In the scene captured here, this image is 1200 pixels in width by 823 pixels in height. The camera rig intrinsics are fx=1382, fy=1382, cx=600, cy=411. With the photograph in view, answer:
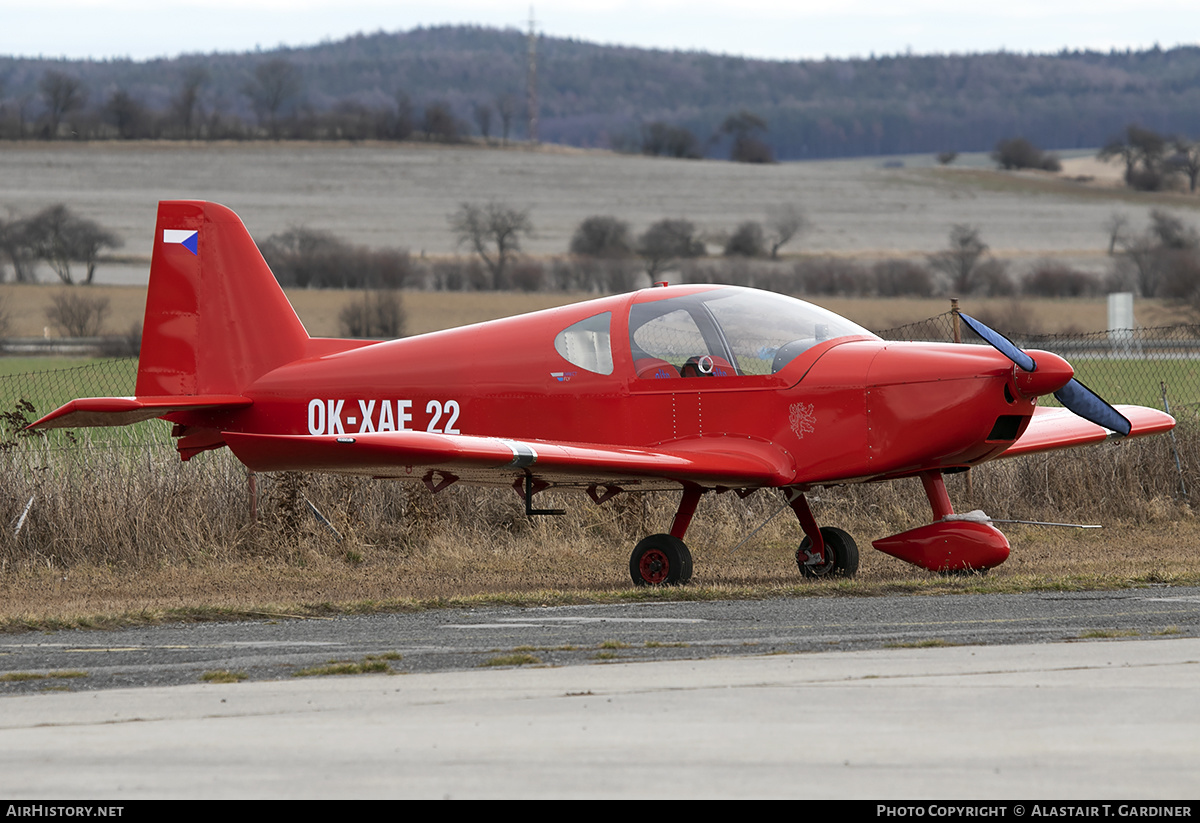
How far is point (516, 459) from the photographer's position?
8398mm

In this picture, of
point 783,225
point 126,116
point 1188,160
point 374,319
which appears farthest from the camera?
point 1188,160

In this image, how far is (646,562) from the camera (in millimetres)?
9523

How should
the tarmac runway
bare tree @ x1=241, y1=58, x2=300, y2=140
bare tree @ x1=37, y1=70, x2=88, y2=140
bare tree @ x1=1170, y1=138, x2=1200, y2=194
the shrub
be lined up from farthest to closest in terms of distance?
the shrub, bare tree @ x1=241, y1=58, x2=300, y2=140, bare tree @ x1=37, y1=70, x2=88, y2=140, bare tree @ x1=1170, y1=138, x2=1200, y2=194, the tarmac runway

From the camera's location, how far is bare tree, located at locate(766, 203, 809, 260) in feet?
270

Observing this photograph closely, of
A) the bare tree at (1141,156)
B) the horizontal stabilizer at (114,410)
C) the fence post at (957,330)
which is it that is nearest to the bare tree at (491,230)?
the bare tree at (1141,156)

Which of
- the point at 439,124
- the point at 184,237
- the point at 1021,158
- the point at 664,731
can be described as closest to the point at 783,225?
the point at 439,124

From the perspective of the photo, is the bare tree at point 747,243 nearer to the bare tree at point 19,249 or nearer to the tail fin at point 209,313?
the bare tree at point 19,249

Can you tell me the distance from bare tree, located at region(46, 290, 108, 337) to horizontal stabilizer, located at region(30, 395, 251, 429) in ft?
121

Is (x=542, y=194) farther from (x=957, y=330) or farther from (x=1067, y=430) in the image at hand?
(x=1067, y=430)

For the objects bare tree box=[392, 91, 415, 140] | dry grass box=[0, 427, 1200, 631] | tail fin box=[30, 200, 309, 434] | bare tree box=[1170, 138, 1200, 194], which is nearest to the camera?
dry grass box=[0, 427, 1200, 631]

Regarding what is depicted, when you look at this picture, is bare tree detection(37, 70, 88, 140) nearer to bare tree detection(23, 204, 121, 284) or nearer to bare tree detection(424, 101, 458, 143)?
bare tree detection(424, 101, 458, 143)

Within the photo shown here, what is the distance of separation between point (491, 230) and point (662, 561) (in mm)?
72577

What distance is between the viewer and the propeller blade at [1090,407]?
9.60 metres

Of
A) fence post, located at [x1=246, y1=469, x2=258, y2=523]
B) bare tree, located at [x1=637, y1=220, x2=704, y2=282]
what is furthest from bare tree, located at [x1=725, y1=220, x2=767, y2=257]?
fence post, located at [x1=246, y1=469, x2=258, y2=523]
